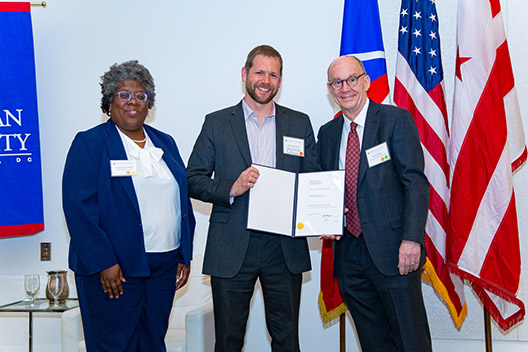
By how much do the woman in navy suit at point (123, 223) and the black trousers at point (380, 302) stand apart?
2.92 ft

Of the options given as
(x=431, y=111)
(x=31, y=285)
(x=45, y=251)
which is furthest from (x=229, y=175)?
(x=45, y=251)

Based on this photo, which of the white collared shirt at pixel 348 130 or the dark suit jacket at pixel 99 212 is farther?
the white collared shirt at pixel 348 130

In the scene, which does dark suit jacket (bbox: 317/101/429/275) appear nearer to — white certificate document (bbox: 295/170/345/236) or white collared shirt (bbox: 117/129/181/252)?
white certificate document (bbox: 295/170/345/236)

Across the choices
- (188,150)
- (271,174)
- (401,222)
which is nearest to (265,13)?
(188,150)

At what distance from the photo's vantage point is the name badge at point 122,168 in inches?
94.0

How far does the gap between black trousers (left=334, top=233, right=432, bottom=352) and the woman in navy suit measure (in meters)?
0.89

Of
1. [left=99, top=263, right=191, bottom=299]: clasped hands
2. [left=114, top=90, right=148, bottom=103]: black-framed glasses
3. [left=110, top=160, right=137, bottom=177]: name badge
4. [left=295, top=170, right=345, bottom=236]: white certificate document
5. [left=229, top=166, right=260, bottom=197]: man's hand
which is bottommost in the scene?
[left=99, top=263, right=191, bottom=299]: clasped hands

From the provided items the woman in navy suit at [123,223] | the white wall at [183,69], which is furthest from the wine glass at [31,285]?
the woman in navy suit at [123,223]

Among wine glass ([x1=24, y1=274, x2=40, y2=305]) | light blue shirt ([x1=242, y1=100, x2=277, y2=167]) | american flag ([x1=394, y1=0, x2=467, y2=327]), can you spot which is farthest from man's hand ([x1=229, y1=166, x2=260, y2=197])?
wine glass ([x1=24, y1=274, x2=40, y2=305])

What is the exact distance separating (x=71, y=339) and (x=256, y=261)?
1.45m

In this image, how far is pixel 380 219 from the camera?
2.59 meters

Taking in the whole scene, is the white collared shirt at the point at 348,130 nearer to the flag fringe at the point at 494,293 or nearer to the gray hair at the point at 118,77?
the gray hair at the point at 118,77

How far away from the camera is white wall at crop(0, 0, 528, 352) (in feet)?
13.6

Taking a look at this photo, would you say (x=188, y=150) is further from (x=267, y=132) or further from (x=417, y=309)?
(x=417, y=309)
